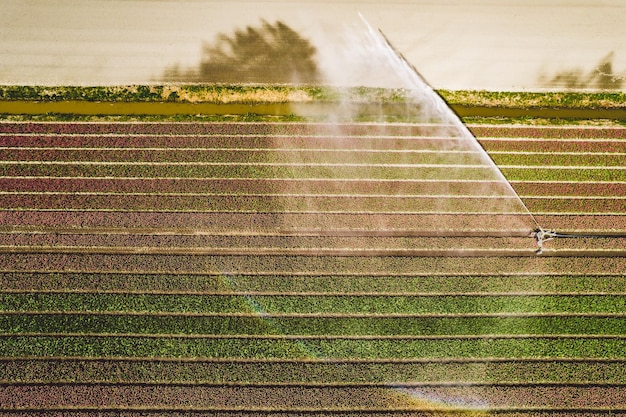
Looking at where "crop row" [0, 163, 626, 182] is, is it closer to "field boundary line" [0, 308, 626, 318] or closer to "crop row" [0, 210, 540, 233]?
"crop row" [0, 210, 540, 233]

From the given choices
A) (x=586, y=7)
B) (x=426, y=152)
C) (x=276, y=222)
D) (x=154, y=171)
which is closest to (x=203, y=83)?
(x=154, y=171)

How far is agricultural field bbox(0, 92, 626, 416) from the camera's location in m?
9.38

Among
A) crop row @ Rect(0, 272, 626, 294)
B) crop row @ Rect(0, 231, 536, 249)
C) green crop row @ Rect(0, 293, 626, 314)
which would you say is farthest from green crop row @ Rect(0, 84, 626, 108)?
green crop row @ Rect(0, 293, 626, 314)

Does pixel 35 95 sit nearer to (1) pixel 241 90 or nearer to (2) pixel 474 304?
(1) pixel 241 90

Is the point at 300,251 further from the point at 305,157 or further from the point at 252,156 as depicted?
the point at 252,156

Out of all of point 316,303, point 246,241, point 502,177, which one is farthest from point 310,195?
point 502,177

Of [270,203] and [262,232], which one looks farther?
[270,203]

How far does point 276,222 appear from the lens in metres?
10.1

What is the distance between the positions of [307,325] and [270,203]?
3.03 meters

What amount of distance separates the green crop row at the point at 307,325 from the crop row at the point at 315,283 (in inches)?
24.3

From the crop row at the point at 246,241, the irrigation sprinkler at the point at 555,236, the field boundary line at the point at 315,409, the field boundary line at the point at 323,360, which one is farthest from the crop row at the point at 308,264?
the field boundary line at the point at 315,409

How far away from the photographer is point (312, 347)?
378 inches

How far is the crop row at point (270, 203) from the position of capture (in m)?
10.2

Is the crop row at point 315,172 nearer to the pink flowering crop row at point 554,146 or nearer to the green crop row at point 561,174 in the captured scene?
the green crop row at point 561,174
